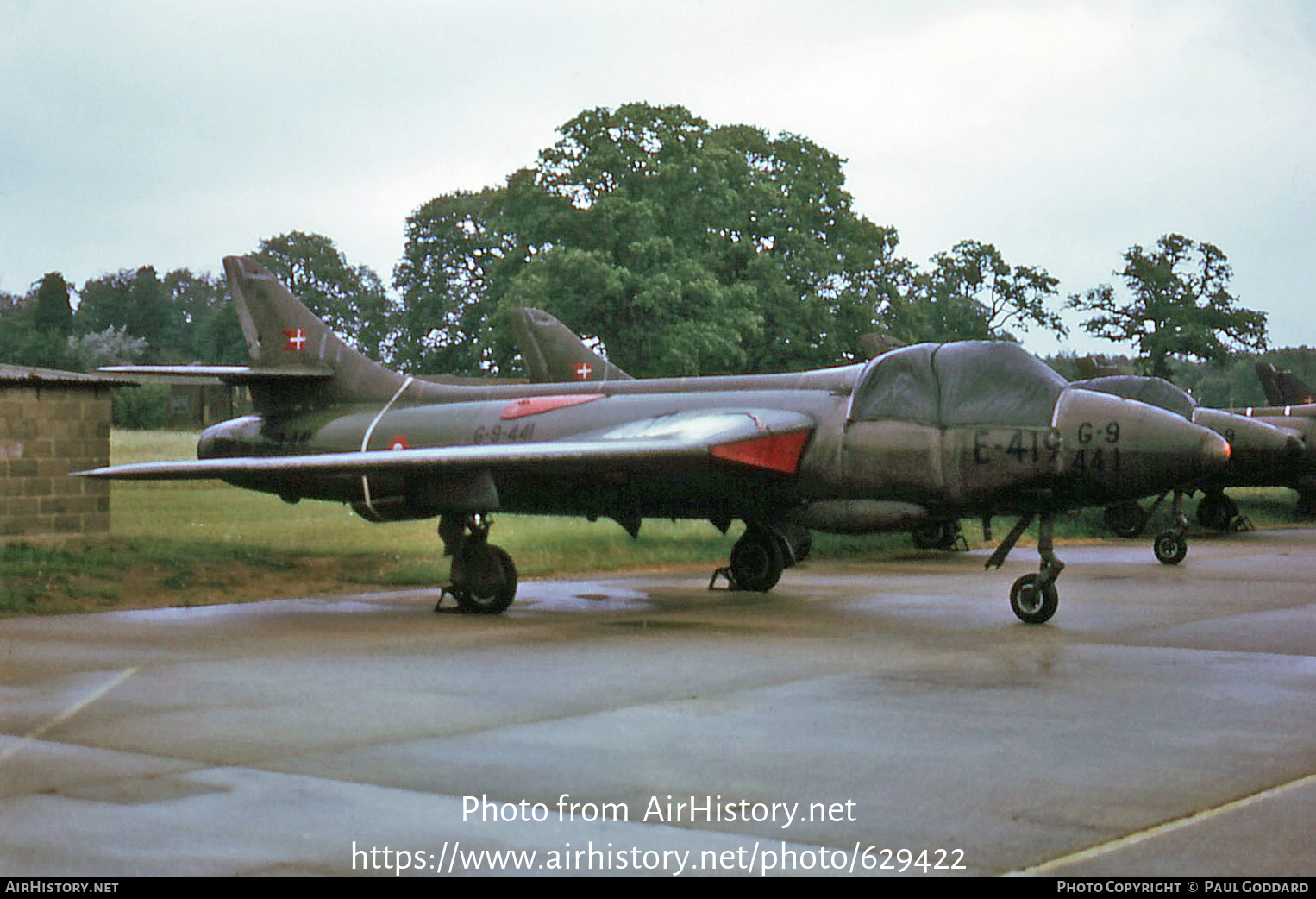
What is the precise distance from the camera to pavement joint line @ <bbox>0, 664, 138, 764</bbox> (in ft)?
22.4

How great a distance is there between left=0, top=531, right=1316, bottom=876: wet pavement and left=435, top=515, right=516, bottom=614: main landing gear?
481 millimetres

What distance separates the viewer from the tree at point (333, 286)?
39.4 m

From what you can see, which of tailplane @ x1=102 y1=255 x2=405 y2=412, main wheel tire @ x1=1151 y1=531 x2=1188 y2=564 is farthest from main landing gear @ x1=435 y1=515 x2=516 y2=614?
main wheel tire @ x1=1151 y1=531 x2=1188 y2=564

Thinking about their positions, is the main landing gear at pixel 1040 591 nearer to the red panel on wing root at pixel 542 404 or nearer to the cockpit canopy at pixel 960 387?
the cockpit canopy at pixel 960 387

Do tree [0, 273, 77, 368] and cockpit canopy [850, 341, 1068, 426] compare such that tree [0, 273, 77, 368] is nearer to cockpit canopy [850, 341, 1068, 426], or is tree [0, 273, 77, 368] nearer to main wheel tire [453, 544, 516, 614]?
main wheel tire [453, 544, 516, 614]

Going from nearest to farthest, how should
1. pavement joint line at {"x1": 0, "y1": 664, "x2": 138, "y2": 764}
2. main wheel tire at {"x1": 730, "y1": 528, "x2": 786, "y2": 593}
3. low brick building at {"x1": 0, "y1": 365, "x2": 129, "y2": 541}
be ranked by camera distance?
pavement joint line at {"x1": 0, "y1": 664, "x2": 138, "y2": 764}
main wheel tire at {"x1": 730, "y1": 528, "x2": 786, "y2": 593}
low brick building at {"x1": 0, "y1": 365, "x2": 129, "y2": 541}

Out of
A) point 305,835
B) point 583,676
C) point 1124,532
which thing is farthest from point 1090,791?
point 1124,532

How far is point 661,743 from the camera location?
7031mm

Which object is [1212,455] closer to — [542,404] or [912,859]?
[542,404]

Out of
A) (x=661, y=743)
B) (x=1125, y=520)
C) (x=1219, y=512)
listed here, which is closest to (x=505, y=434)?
(x=661, y=743)

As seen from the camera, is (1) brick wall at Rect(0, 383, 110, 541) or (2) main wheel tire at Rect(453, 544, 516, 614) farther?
(1) brick wall at Rect(0, 383, 110, 541)

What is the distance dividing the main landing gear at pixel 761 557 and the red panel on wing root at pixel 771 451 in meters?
2.14

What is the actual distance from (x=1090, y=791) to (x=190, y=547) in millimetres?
13096

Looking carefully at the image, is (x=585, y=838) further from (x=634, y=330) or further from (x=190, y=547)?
(x=634, y=330)
